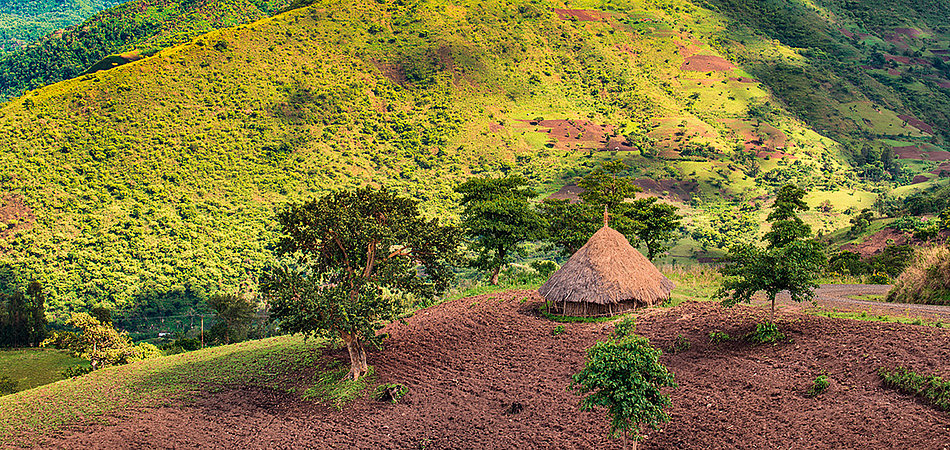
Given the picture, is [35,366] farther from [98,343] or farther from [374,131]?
[374,131]

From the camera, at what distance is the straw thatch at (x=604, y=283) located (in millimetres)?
26000

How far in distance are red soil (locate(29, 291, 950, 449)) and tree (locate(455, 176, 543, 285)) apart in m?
9.78

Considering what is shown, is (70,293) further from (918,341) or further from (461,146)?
(918,341)

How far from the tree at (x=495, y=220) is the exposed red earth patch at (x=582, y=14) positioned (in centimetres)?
15146

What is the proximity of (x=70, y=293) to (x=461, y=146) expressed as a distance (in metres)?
70.8

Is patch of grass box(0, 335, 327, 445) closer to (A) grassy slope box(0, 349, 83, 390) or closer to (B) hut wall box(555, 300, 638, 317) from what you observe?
(B) hut wall box(555, 300, 638, 317)

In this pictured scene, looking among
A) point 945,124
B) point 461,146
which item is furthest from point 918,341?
point 945,124

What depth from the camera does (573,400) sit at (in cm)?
1944

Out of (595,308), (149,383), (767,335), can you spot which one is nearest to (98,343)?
(149,383)

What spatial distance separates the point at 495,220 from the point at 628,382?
2205 centimetres

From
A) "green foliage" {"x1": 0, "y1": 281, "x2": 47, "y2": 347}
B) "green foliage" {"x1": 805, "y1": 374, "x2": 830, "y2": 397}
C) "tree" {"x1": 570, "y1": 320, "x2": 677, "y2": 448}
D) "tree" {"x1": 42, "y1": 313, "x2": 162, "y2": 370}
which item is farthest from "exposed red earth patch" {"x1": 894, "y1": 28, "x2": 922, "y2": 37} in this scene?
"tree" {"x1": 570, "y1": 320, "x2": 677, "y2": 448}

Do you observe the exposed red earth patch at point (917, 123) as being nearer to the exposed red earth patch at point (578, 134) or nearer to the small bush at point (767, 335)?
the exposed red earth patch at point (578, 134)

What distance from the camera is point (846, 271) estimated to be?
39594 mm

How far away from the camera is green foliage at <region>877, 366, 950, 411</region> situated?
15.1 meters
